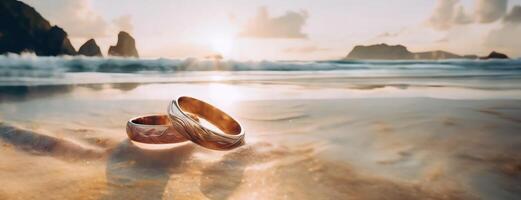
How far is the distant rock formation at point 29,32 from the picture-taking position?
5744 cm

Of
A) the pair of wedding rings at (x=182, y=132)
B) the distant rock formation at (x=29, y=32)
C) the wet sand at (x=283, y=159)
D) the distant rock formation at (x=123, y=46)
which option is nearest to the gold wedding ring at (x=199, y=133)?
the pair of wedding rings at (x=182, y=132)

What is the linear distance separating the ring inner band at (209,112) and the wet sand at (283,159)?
0.32 m

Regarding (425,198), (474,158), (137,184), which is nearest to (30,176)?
(137,184)

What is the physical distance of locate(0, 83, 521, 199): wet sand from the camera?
271 centimetres

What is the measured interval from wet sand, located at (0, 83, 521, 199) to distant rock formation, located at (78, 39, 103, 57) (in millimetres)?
61249

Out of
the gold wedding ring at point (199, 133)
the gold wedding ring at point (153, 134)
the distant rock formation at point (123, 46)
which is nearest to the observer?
the gold wedding ring at point (199, 133)

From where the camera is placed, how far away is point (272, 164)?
3.36 meters

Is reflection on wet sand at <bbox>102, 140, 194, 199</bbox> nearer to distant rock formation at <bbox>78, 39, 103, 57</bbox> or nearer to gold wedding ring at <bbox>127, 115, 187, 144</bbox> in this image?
gold wedding ring at <bbox>127, 115, 187, 144</bbox>

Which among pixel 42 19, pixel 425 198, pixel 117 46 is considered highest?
pixel 42 19

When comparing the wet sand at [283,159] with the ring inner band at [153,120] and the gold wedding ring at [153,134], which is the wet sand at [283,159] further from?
the ring inner band at [153,120]

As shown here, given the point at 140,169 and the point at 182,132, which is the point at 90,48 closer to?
the point at 182,132

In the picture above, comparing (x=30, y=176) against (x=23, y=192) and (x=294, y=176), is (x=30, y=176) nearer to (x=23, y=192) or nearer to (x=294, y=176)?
(x=23, y=192)

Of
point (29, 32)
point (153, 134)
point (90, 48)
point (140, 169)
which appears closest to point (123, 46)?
point (90, 48)

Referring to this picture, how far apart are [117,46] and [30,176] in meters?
66.6
